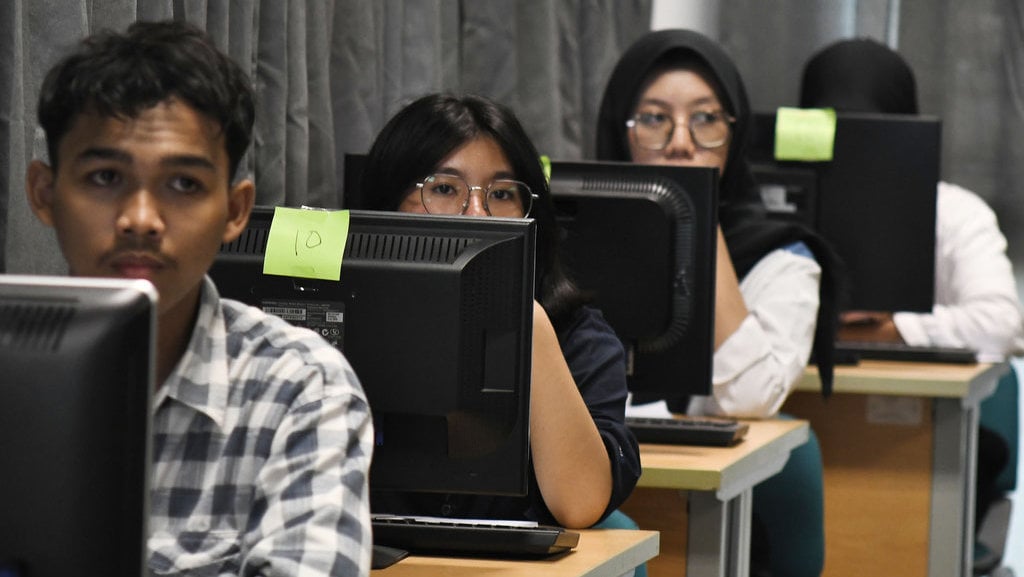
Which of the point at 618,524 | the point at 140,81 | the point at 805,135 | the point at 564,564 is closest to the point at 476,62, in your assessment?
the point at 805,135

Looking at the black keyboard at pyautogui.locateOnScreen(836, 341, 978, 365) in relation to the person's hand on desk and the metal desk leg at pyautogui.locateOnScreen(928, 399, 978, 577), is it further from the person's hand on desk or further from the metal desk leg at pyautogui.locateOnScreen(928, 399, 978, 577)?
the metal desk leg at pyautogui.locateOnScreen(928, 399, 978, 577)

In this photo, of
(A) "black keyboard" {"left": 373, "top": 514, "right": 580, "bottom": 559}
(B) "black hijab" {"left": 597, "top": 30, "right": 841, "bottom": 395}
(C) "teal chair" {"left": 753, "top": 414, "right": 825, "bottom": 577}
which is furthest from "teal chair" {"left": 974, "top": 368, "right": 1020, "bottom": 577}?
(A) "black keyboard" {"left": 373, "top": 514, "right": 580, "bottom": 559}

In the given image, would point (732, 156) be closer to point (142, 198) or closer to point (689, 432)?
point (689, 432)

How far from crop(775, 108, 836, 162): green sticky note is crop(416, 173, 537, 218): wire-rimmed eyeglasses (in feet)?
4.78

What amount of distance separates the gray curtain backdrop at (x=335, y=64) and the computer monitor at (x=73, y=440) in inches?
45.6

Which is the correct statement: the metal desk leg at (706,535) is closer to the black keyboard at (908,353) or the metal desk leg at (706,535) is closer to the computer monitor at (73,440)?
the black keyboard at (908,353)

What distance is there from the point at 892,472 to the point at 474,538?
69.3 inches

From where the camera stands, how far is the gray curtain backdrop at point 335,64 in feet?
6.70

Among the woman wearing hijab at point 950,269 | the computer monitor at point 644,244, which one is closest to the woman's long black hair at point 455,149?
the computer monitor at point 644,244

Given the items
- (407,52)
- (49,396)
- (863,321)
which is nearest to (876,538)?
(863,321)

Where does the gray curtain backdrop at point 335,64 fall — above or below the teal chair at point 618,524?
above

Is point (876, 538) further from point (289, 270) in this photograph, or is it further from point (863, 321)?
point (289, 270)

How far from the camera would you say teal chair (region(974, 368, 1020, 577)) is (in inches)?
143

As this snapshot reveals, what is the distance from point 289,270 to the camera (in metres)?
1.67
